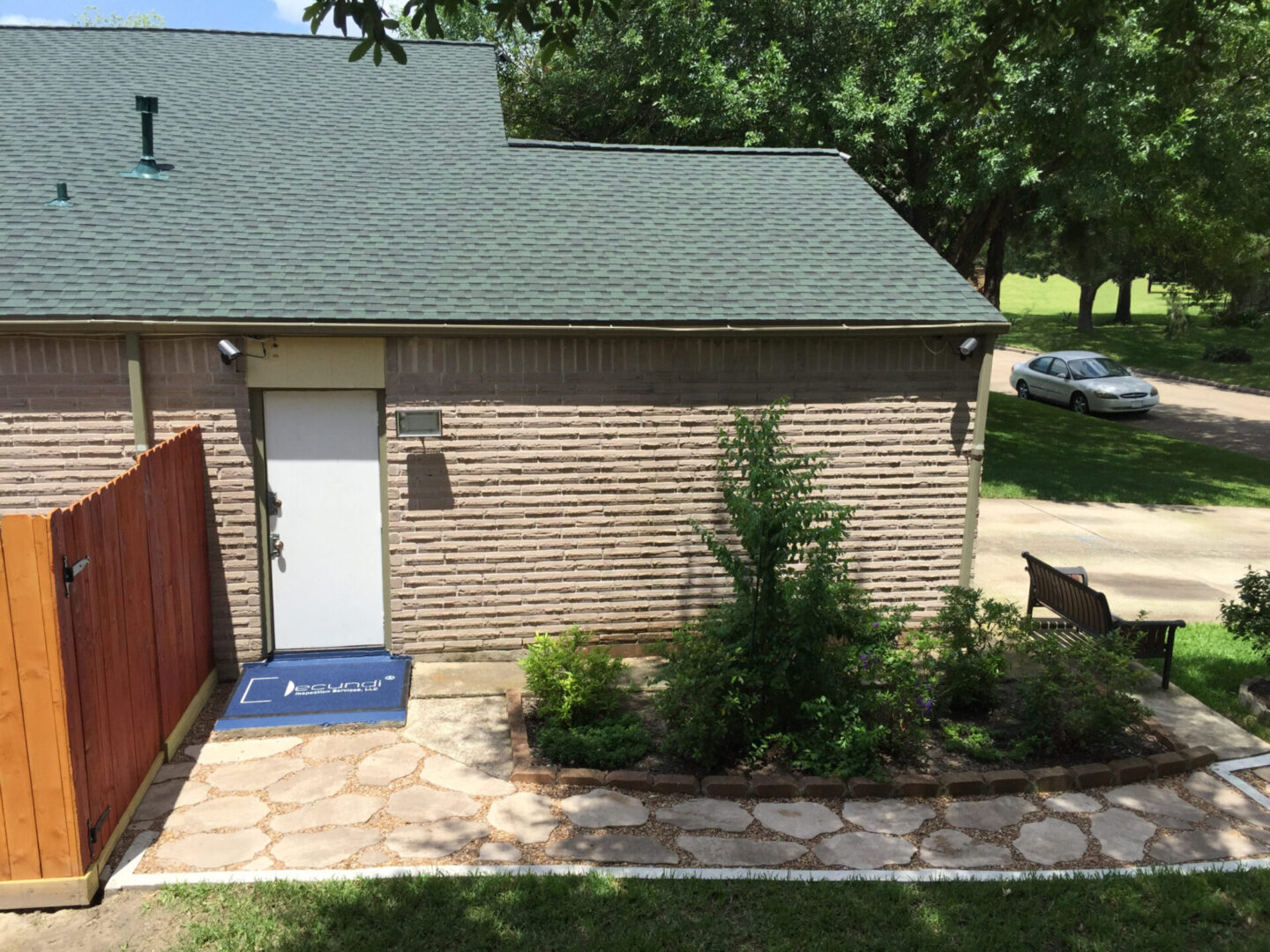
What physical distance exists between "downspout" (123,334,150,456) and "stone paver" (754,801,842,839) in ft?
17.9

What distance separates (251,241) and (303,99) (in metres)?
3.35

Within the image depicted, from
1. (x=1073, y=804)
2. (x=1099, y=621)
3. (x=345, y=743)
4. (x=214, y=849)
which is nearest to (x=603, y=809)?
(x=345, y=743)

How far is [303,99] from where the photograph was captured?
441 inches

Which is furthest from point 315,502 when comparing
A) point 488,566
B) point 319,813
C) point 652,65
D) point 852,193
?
point 652,65

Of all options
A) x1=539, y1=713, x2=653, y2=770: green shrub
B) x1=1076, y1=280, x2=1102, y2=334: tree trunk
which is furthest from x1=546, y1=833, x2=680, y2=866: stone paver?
x1=1076, y1=280, x2=1102, y2=334: tree trunk

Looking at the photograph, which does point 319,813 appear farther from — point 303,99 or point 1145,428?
point 1145,428

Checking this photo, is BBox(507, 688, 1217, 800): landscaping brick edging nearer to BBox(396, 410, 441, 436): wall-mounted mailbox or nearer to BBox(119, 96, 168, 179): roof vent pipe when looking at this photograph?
BBox(396, 410, 441, 436): wall-mounted mailbox

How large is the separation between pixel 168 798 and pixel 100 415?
3.22 m

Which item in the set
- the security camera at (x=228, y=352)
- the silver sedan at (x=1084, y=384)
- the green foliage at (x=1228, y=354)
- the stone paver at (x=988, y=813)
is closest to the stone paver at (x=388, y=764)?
the security camera at (x=228, y=352)

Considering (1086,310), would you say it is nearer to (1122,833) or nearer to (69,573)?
(1122,833)

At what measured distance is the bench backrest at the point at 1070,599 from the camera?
8234 millimetres

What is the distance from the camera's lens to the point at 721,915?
519 centimetres

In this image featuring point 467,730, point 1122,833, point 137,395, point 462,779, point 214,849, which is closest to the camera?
point 214,849

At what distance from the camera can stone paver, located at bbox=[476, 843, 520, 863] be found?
18.7 feet
